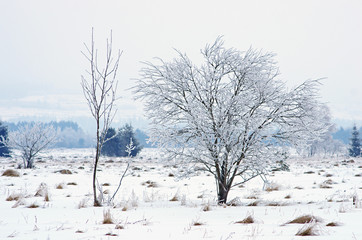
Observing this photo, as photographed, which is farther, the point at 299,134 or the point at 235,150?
the point at 299,134

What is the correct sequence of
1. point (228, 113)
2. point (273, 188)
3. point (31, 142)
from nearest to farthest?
1. point (228, 113)
2. point (273, 188)
3. point (31, 142)

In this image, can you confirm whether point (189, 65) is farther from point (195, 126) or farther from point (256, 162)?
point (256, 162)

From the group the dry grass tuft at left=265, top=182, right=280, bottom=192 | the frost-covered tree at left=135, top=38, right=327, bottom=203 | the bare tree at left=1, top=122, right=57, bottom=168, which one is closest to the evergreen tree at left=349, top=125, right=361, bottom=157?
the bare tree at left=1, top=122, right=57, bottom=168

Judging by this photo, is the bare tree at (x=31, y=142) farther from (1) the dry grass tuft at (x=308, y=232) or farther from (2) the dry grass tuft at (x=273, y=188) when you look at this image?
(1) the dry grass tuft at (x=308, y=232)

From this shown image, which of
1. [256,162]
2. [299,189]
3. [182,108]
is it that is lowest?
[299,189]

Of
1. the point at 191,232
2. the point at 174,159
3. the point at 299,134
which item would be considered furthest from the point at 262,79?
the point at 191,232

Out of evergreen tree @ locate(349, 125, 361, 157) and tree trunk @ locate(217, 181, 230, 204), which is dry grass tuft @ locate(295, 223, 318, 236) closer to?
tree trunk @ locate(217, 181, 230, 204)

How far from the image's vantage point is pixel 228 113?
819cm

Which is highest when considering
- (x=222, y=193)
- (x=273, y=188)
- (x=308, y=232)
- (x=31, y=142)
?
(x=31, y=142)

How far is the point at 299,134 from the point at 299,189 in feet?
14.9

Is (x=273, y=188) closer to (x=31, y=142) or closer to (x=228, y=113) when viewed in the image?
(x=228, y=113)

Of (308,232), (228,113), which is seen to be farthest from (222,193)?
(308,232)

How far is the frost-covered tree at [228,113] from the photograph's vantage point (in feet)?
26.7

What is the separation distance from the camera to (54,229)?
4629mm
